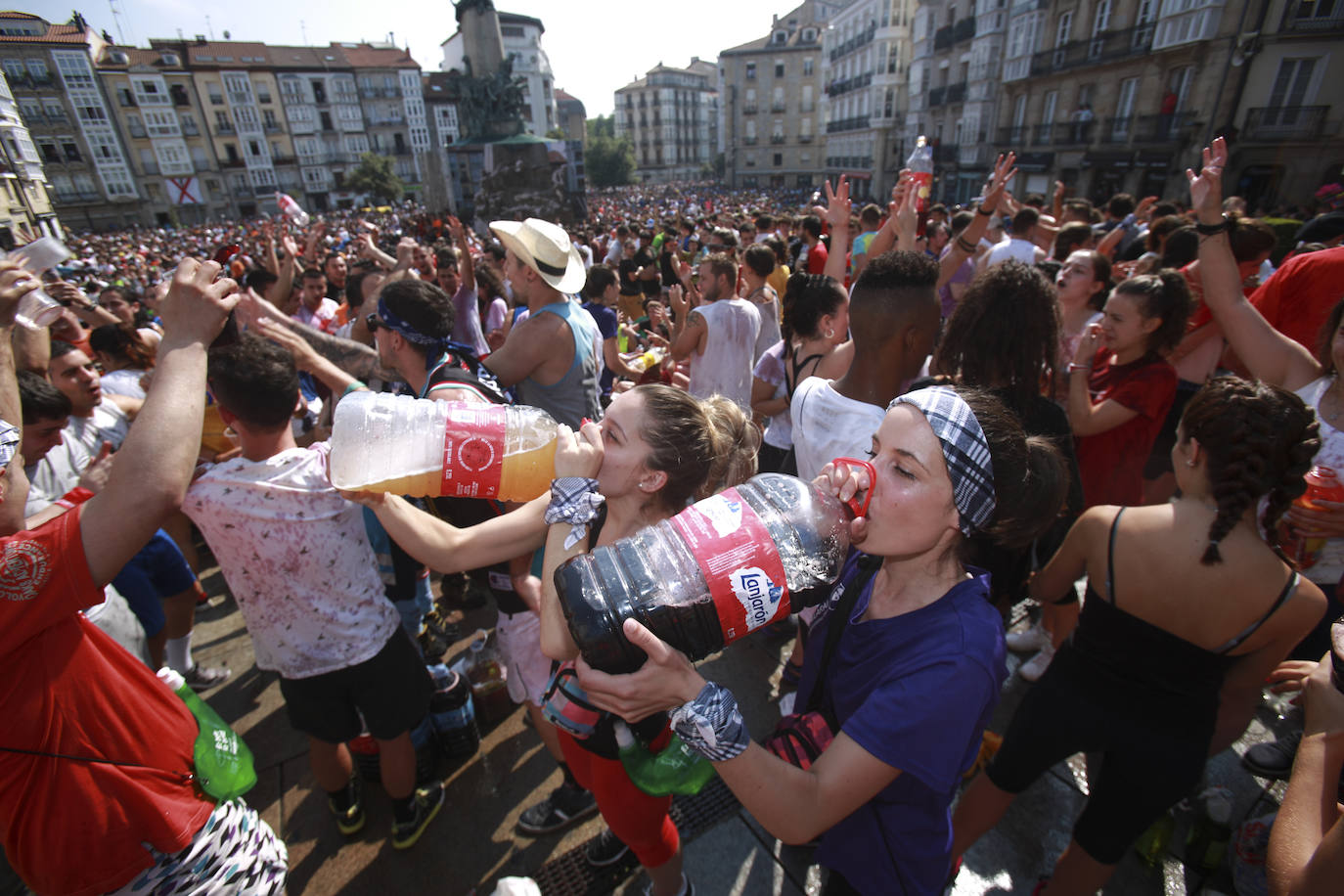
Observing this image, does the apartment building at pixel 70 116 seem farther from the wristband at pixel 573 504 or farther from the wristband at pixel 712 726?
the wristband at pixel 712 726

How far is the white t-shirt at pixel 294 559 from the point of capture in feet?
7.19

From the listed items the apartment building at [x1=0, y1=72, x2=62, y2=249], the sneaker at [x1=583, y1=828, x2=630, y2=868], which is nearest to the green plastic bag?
the sneaker at [x1=583, y1=828, x2=630, y2=868]

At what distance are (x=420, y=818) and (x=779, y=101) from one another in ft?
229

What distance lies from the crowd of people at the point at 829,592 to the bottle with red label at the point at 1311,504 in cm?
4

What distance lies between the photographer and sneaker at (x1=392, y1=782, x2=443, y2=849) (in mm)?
2738

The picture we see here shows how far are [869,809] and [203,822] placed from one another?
198 centimetres

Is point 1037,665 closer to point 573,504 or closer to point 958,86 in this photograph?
point 573,504

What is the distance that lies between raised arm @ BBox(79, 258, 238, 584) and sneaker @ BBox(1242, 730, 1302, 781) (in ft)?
14.3

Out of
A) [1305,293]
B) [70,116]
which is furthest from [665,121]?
[1305,293]

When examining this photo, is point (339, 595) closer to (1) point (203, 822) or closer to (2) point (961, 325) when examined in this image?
(1) point (203, 822)

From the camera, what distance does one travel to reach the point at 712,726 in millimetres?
1284

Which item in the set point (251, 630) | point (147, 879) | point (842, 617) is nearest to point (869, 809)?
point (842, 617)

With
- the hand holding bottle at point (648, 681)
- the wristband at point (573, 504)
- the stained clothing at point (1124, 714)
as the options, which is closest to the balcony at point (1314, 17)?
the stained clothing at point (1124, 714)

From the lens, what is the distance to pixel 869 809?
1.54m
